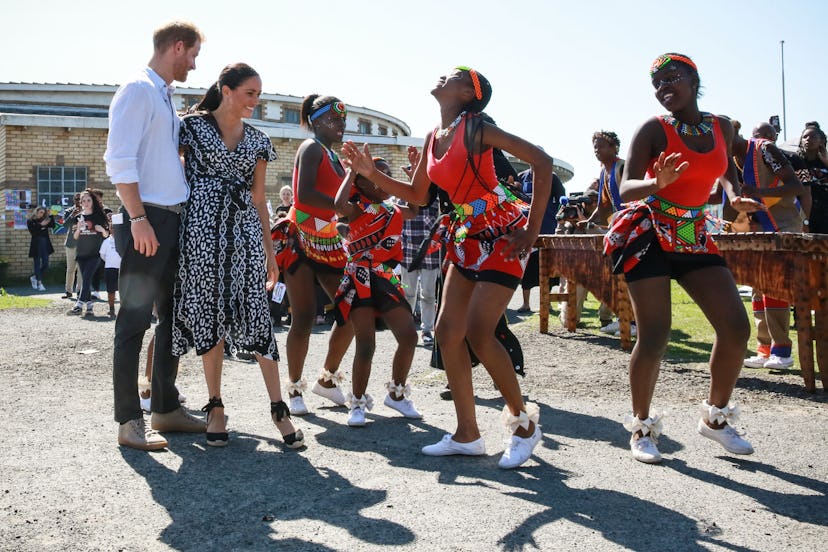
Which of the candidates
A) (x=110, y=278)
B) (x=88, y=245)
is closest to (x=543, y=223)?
(x=110, y=278)

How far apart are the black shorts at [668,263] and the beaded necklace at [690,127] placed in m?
0.61

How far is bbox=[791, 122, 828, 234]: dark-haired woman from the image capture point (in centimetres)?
912

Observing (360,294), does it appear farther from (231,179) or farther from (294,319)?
(231,179)

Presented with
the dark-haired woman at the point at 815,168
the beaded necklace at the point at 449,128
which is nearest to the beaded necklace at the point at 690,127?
the beaded necklace at the point at 449,128

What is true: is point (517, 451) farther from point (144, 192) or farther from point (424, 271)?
point (424, 271)

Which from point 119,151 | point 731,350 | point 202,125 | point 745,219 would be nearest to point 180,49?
point 202,125

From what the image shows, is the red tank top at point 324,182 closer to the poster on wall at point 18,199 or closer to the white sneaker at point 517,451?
the white sneaker at point 517,451

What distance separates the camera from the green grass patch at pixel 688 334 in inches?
329

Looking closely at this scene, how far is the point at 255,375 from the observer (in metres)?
7.52

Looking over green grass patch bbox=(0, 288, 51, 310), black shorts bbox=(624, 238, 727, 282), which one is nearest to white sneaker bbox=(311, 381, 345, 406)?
black shorts bbox=(624, 238, 727, 282)

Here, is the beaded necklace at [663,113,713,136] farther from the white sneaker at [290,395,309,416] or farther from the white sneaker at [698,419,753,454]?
the white sneaker at [290,395,309,416]

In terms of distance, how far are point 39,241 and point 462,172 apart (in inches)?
766

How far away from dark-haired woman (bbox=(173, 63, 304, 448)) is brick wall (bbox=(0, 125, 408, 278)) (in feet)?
67.9

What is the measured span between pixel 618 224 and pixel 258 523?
8.16 ft
